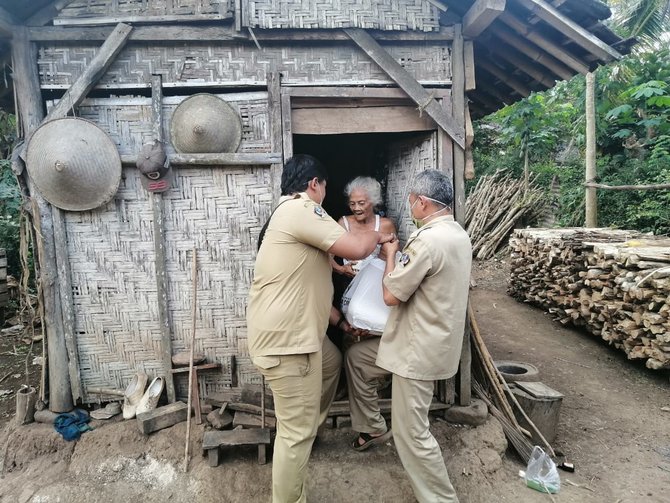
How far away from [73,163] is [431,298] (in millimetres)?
Answer: 2715

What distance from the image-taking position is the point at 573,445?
159 inches

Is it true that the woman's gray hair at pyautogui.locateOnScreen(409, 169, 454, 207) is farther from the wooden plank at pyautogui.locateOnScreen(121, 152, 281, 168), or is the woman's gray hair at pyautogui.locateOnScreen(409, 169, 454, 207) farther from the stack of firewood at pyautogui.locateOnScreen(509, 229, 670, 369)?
the stack of firewood at pyautogui.locateOnScreen(509, 229, 670, 369)

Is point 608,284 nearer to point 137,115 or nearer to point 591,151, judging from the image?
point 591,151

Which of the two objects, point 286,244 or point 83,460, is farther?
point 83,460

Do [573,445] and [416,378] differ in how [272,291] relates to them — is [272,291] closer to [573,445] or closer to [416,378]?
[416,378]

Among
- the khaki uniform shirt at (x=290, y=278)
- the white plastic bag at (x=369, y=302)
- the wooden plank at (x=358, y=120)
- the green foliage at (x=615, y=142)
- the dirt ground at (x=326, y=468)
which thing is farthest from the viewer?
the green foliage at (x=615, y=142)

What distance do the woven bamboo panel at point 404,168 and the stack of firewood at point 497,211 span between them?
804 centimetres

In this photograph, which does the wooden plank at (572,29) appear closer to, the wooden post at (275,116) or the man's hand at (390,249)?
the wooden post at (275,116)

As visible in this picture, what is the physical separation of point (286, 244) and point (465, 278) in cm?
112

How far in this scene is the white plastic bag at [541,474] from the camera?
3.19 metres

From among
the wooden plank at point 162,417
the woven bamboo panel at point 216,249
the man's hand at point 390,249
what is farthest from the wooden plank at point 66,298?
the man's hand at point 390,249

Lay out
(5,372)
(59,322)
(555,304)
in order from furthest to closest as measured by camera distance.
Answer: (555,304) < (5,372) < (59,322)

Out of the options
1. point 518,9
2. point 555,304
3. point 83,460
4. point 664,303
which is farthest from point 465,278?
point 555,304

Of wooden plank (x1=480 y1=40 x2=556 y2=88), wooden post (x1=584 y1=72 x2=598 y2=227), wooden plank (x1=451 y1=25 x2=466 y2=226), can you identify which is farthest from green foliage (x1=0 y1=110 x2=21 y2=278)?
wooden post (x1=584 y1=72 x2=598 y2=227)
